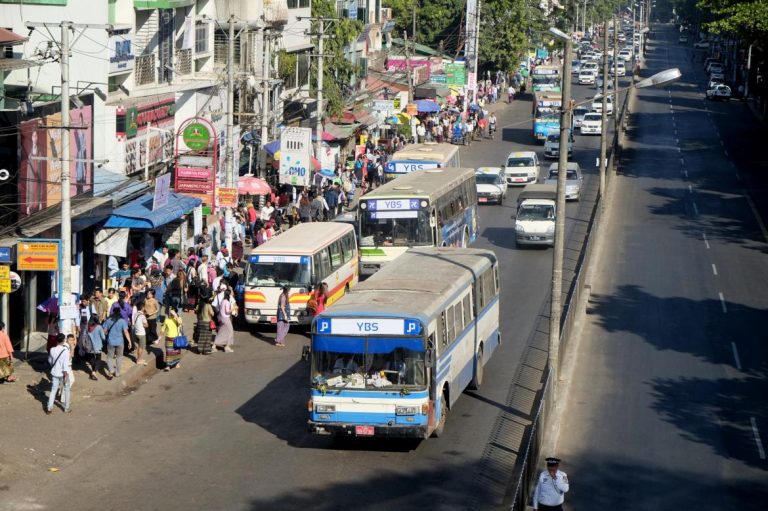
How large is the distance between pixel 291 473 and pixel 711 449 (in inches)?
315

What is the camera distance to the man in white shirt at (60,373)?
2384 cm

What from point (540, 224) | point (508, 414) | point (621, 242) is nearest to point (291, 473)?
point (508, 414)

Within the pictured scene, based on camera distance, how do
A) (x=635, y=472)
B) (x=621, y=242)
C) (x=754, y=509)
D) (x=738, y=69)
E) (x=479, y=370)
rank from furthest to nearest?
(x=738, y=69) < (x=621, y=242) < (x=479, y=370) < (x=635, y=472) < (x=754, y=509)

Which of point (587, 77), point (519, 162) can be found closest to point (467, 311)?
point (519, 162)

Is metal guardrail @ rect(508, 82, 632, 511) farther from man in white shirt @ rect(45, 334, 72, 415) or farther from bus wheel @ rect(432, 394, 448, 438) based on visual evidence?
man in white shirt @ rect(45, 334, 72, 415)

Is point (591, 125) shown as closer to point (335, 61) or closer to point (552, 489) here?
point (335, 61)

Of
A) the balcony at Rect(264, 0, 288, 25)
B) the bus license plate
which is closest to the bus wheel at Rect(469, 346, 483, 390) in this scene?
the bus license plate

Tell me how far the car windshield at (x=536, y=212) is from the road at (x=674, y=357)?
8.20 feet

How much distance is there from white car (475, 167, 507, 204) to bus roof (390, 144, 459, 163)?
4.01 metres

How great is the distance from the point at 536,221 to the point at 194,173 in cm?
1329

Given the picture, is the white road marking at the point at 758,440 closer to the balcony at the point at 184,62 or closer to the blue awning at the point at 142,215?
the blue awning at the point at 142,215

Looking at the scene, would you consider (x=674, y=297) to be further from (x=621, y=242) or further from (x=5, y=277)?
(x=5, y=277)

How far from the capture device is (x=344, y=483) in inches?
797

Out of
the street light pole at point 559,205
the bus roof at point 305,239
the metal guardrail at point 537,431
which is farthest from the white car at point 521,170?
the street light pole at point 559,205
